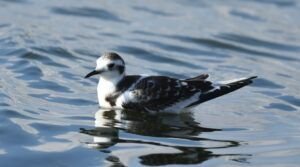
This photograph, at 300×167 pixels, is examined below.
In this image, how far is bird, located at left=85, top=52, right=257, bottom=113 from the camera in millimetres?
12039

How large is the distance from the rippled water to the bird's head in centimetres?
55

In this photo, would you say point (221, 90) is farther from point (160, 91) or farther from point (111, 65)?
point (111, 65)

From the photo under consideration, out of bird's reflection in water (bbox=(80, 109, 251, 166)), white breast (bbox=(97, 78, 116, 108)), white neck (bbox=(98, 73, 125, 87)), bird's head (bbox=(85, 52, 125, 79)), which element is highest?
bird's head (bbox=(85, 52, 125, 79))

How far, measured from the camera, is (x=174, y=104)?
40.2 ft

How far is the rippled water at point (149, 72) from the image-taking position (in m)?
10.3

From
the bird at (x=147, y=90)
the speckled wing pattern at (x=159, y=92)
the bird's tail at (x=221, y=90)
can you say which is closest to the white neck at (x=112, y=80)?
the bird at (x=147, y=90)

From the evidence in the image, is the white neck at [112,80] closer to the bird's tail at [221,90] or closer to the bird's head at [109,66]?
the bird's head at [109,66]

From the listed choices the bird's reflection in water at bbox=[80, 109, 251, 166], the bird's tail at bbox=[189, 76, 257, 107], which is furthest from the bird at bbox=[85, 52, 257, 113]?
the bird's reflection in water at bbox=[80, 109, 251, 166]

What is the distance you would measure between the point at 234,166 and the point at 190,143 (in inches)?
43.4

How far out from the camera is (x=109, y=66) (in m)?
12.1

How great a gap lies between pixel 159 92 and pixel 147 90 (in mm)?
183

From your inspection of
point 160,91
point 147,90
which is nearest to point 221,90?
point 160,91

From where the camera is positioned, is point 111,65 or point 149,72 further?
point 149,72

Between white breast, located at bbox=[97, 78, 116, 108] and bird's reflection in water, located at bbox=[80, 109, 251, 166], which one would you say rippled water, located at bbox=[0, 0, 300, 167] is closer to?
bird's reflection in water, located at bbox=[80, 109, 251, 166]
